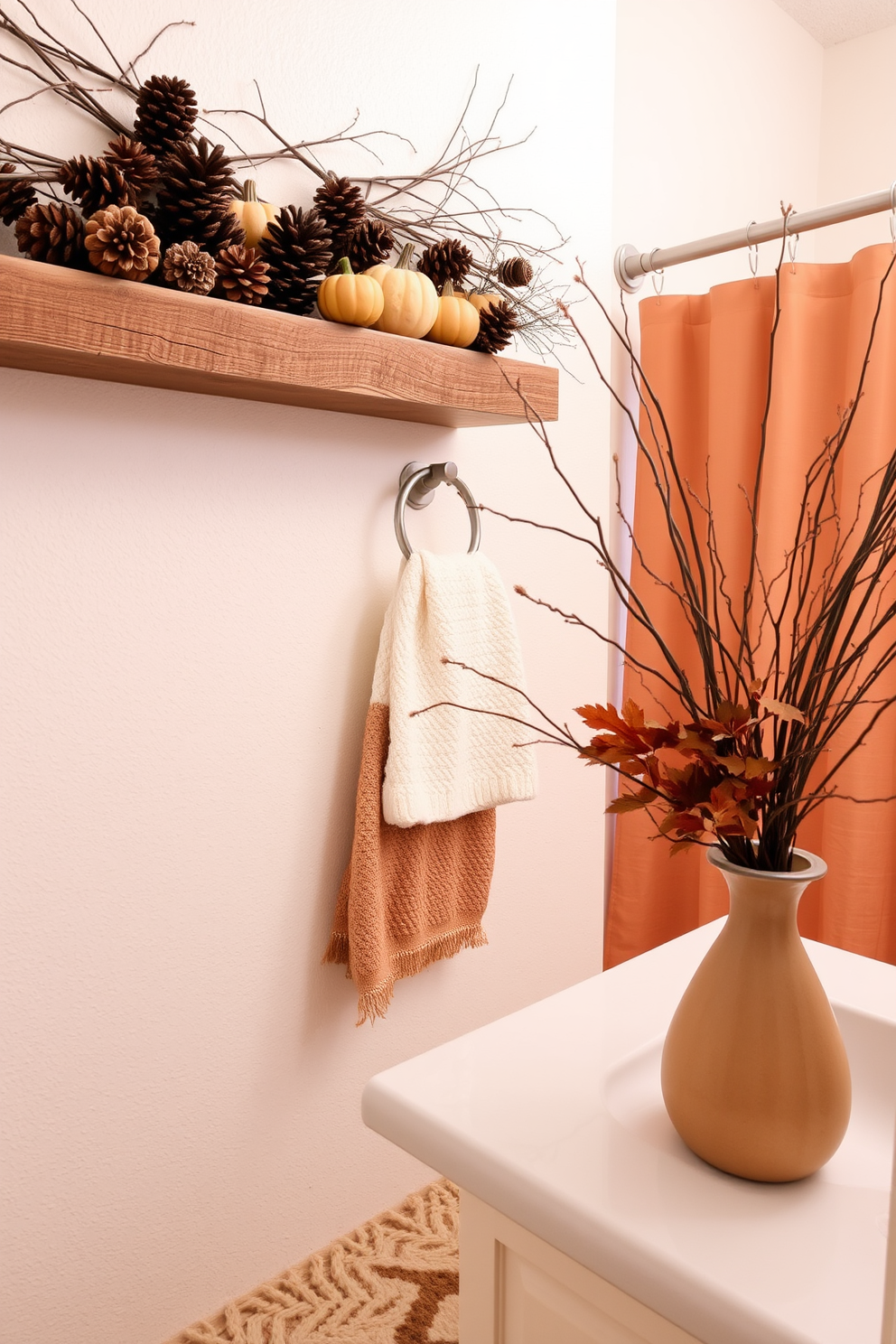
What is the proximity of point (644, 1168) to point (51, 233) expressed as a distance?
0.83 m

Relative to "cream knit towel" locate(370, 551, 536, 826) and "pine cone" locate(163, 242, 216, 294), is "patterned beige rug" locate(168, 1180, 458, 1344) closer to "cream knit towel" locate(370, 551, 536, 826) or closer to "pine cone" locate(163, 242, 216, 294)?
"cream knit towel" locate(370, 551, 536, 826)

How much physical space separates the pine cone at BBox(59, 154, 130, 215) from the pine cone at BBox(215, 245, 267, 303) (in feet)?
0.32

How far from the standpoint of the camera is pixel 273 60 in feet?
3.28

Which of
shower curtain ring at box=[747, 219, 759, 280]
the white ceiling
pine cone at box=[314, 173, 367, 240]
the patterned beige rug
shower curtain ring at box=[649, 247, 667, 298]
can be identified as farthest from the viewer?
the white ceiling

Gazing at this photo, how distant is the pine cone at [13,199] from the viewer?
771mm

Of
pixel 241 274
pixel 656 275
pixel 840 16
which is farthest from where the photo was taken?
pixel 840 16

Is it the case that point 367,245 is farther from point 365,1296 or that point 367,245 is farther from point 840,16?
point 840,16

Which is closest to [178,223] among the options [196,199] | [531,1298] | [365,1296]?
[196,199]

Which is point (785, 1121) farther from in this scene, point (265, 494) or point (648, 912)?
point (648, 912)

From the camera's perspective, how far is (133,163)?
2.63ft

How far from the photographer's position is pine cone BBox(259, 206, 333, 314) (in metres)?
0.92

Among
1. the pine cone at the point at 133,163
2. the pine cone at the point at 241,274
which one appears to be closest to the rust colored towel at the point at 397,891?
the pine cone at the point at 241,274

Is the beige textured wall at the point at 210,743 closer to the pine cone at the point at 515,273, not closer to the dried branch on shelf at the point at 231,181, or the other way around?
the dried branch on shelf at the point at 231,181

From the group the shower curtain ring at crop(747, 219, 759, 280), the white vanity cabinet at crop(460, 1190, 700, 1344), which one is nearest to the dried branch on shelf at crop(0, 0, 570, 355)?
the shower curtain ring at crop(747, 219, 759, 280)
